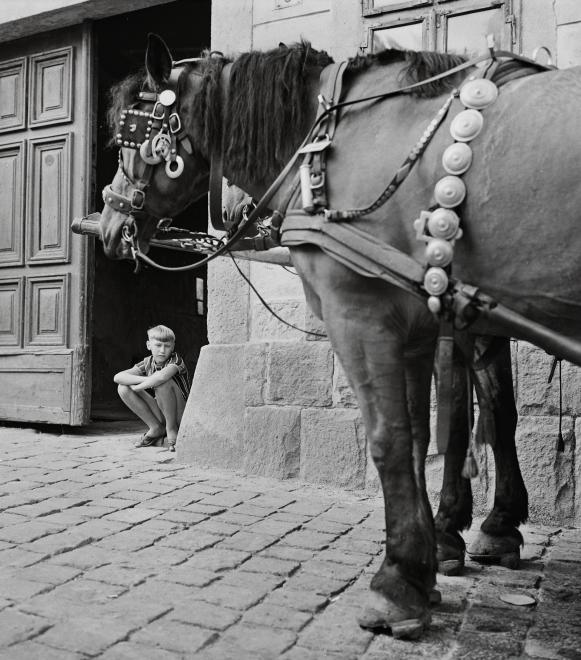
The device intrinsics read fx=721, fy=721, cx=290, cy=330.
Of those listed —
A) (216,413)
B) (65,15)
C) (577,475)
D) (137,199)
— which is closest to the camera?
(137,199)

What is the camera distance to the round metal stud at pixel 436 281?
1.88 meters

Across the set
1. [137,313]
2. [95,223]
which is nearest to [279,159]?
[95,223]

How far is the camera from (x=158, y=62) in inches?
104

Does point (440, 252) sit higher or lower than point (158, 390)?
higher

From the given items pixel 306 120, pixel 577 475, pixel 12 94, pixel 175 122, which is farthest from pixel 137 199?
pixel 12 94

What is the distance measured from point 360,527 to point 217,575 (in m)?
0.94

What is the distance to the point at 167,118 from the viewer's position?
8.67 ft

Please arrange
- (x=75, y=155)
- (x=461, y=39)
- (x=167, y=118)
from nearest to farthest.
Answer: (x=167, y=118)
(x=461, y=39)
(x=75, y=155)

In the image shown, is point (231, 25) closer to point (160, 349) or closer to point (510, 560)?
point (160, 349)

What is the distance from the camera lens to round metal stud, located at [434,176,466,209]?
1881 millimetres

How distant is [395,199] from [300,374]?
2.41 m

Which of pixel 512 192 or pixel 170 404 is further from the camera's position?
pixel 170 404

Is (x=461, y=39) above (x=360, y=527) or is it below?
above

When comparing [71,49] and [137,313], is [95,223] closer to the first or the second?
[71,49]
